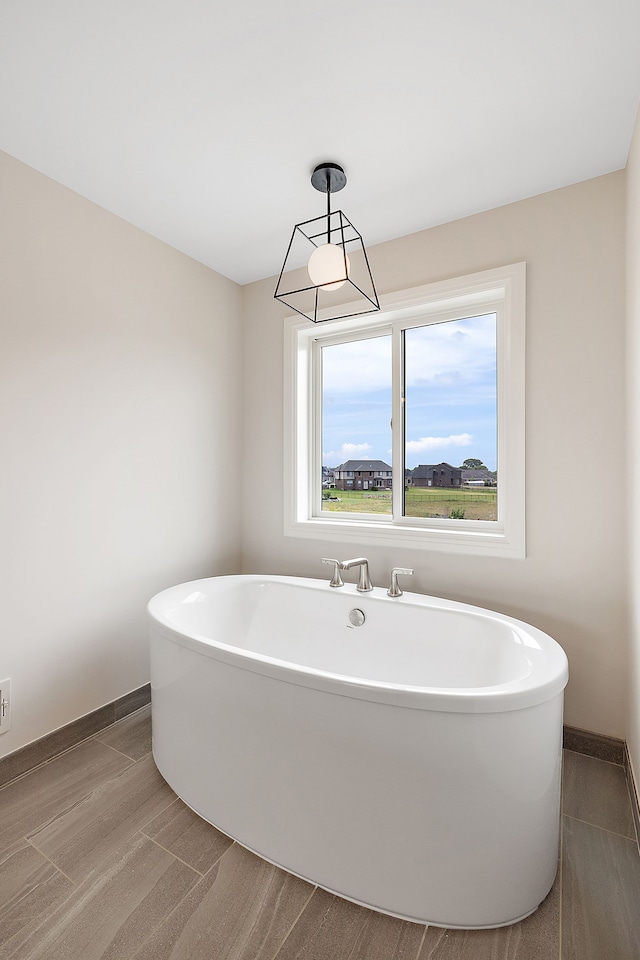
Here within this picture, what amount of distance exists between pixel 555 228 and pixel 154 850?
2.73m

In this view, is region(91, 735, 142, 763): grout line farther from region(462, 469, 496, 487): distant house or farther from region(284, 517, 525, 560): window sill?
region(462, 469, 496, 487): distant house

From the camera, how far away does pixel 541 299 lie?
6.61 ft

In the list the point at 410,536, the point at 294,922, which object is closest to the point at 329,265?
the point at 410,536

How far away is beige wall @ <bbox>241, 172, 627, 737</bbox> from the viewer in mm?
1874

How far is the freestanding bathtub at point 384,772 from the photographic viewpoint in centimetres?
121

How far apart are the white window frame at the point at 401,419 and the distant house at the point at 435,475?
0.27ft

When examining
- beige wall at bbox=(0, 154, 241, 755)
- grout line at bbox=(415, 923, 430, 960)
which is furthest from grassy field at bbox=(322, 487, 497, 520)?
grout line at bbox=(415, 923, 430, 960)

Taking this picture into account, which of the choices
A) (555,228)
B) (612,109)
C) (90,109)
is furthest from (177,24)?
(555,228)

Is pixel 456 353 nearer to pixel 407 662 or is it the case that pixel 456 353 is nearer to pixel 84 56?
pixel 407 662

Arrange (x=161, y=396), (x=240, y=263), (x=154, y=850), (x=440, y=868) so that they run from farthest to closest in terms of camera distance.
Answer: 1. (x=240, y=263)
2. (x=161, y=396)
3. (x=154, y=850)
4. (x=440, y=868)

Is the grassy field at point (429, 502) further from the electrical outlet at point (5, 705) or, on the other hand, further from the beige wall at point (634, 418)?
the electrical outlet at point (5, 705)

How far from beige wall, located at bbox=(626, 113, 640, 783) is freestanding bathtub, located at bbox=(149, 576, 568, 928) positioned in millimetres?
391

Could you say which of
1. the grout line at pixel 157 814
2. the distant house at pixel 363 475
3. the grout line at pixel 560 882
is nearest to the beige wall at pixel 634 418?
the grout line at pixel 560 882

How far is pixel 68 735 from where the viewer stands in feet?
6.59
